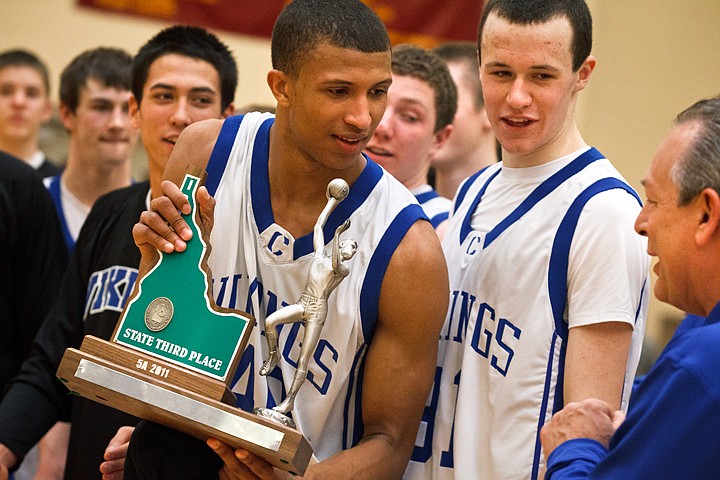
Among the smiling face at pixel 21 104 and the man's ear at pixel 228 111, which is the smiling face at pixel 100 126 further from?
the smiling face at pixel 21 104

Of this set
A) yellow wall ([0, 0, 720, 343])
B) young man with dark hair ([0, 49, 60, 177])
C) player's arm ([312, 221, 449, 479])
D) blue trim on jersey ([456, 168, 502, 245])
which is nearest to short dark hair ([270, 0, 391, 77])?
player's arm ([312, 221, 449, 479])

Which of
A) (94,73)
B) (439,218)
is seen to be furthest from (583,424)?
(94,73)

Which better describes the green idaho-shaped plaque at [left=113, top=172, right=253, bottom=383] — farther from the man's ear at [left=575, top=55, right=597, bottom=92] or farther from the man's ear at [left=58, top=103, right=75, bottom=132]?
the man's ear at [left=58, top=103, right=75, bottom=132]

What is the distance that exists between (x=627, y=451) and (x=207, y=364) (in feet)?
2.78

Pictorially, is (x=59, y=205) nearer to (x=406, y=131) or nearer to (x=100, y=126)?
(x=100, y=126)

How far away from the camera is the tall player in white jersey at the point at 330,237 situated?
2256 millimetres

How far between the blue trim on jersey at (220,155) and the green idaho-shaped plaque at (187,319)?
245mm

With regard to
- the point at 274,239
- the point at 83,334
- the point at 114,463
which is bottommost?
the point at 114,463

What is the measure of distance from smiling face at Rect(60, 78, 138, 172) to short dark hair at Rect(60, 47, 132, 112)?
24 millimetres

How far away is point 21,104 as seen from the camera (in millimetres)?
5898

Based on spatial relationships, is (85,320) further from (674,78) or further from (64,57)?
(674,78)

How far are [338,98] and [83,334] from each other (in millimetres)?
1284

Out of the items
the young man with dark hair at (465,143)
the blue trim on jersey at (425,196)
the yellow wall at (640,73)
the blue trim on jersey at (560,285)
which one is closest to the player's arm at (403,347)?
the blue trim on jersey at (560,285)

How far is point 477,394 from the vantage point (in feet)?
8.00
